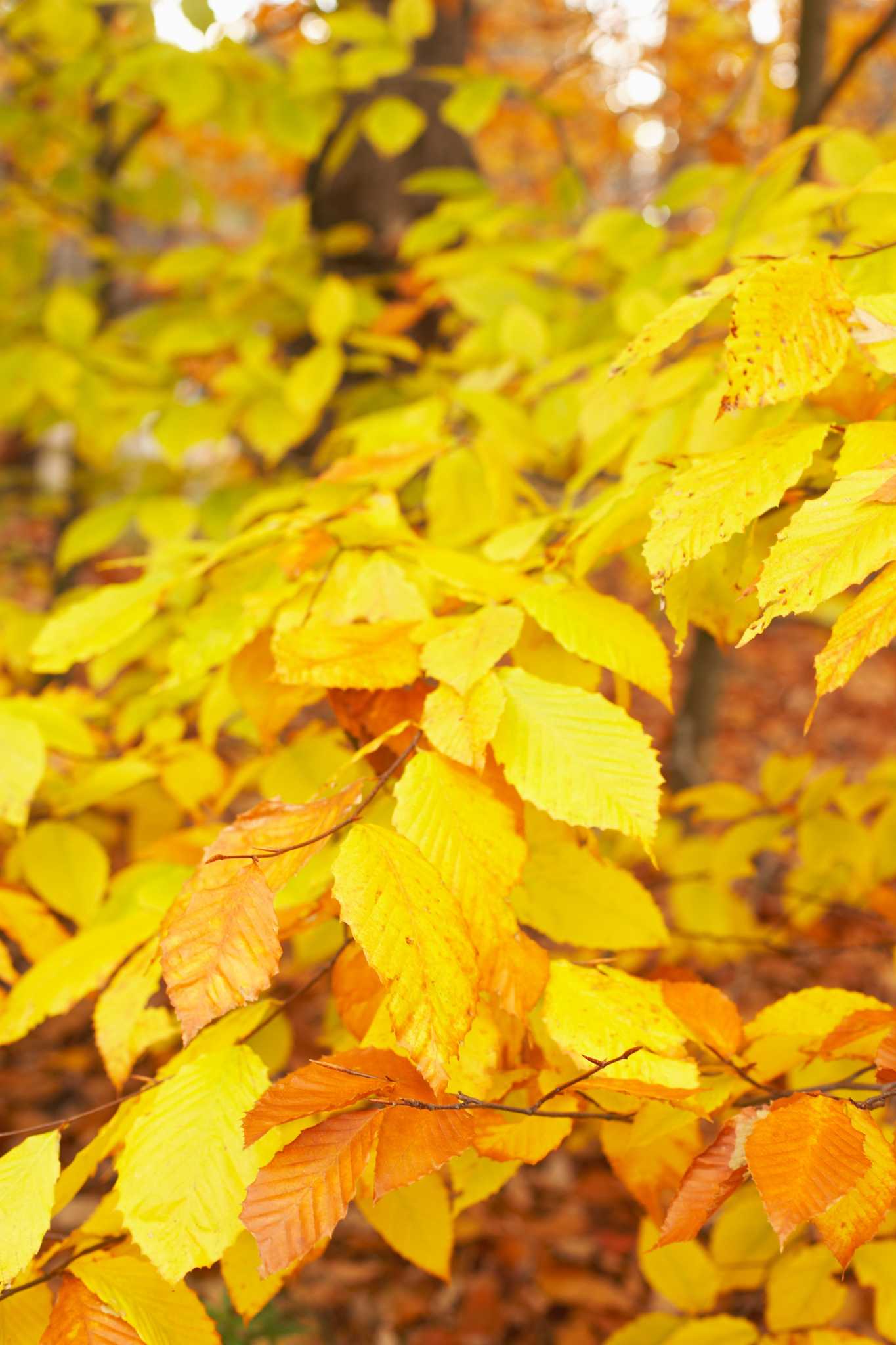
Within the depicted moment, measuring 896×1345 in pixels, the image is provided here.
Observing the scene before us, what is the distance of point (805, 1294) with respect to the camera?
2.82 ft

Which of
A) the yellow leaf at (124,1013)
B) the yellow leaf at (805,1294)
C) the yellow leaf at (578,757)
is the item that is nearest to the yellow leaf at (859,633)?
the yellow leaf at (578,757)

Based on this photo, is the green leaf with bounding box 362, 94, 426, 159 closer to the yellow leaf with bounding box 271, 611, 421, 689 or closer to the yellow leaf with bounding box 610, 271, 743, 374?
the yellow leaf with bounding box 610, 271, 743, 374

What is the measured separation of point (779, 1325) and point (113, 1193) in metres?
0.64

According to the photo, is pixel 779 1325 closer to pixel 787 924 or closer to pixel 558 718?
pixel 558 718

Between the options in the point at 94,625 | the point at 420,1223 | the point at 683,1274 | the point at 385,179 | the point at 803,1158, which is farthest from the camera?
the point at 385,179

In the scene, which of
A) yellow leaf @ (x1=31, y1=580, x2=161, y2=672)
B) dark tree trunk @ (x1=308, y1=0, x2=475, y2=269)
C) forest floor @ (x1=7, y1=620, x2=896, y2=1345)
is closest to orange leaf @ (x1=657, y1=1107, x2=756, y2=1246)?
yellow leaf @ (x1=31, y1=580, x2=161, y2=672)

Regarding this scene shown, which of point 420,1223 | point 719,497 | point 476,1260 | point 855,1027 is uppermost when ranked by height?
point 719,497

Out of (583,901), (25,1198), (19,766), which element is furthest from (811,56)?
(25,1198)

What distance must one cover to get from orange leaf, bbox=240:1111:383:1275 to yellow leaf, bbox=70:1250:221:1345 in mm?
114

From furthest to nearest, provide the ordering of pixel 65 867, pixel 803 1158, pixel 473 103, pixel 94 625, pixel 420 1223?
1. pixel 473 103
2. pixel 65 867
3. pixel 94 625
4. pixel 420 1223
5. pixel 803 1158

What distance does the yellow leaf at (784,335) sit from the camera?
0.56 m

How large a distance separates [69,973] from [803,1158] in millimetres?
529

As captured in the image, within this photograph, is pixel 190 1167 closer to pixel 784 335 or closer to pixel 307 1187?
pixel 307 1187

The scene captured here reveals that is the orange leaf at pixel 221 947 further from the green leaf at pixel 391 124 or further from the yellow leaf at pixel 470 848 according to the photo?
the green leaf at pixel 391 124
